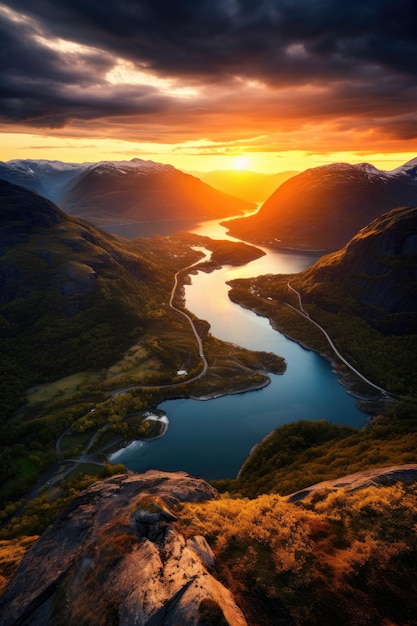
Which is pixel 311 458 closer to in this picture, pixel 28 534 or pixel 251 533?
pixel 251 533

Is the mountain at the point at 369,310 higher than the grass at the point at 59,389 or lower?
higher

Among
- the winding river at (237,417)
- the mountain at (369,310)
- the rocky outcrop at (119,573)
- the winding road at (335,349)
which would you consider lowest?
the winding river at (237,417)

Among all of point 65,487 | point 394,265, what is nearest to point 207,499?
point 65,487

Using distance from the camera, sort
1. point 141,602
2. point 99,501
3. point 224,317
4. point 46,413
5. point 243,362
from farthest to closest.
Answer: point 224,317 < point 243,362 < point 46,413 < point 99,501 < point 141,602

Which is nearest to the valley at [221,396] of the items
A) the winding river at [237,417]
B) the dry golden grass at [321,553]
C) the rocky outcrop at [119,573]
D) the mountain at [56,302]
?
the dry golden grass at [321,553]

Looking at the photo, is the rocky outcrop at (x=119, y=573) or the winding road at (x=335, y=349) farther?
the winding road at (x=335, y=349)

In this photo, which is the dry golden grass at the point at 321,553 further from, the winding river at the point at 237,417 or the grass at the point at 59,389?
the grass at the point at 59,389

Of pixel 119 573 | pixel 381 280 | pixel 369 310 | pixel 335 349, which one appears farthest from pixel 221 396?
pixel 381 280

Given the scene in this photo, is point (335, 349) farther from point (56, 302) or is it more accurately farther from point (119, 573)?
point (119, 573)
